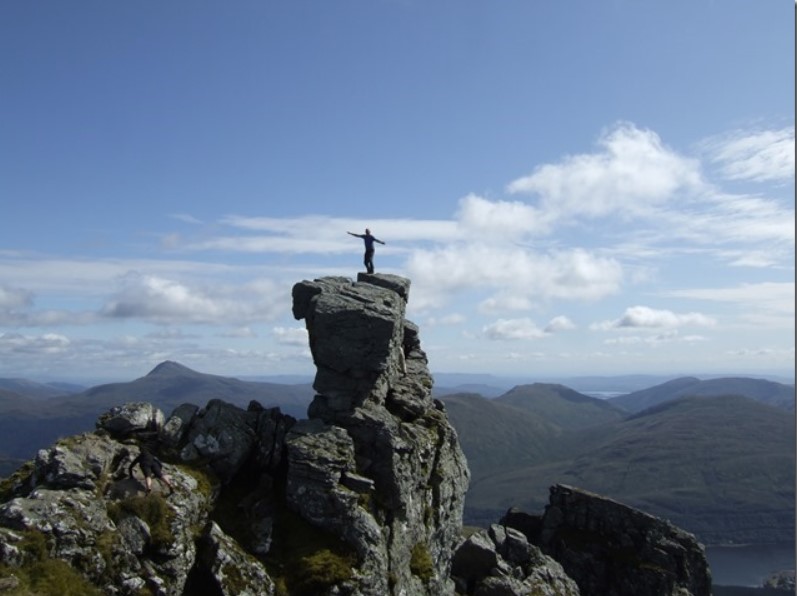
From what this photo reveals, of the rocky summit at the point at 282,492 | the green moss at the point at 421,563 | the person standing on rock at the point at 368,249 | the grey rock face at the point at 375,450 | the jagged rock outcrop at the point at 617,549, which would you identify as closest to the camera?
the rocky summit at the point at 282,492

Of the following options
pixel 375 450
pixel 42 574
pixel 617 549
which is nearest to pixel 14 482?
pixel 42 574

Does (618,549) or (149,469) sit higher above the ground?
(149,469)

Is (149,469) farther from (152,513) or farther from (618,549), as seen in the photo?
(618,549)

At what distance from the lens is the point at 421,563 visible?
43688 millimetres

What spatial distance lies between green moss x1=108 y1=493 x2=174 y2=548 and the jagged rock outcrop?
76.4 m

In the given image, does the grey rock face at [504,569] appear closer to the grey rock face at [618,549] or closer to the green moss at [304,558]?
the grey rock face at [618,549]

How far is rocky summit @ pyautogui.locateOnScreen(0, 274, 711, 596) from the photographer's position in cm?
2930

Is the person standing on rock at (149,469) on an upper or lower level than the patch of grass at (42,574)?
upper

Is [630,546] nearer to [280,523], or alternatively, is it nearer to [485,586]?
[485,586]

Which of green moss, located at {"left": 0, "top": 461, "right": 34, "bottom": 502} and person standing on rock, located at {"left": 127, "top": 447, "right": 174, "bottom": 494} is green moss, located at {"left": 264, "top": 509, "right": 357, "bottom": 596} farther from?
green moss, located at {"left": 0, "top": 461, "right": 34, "bottom": 502}

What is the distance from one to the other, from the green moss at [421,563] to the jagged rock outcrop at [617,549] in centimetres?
5674

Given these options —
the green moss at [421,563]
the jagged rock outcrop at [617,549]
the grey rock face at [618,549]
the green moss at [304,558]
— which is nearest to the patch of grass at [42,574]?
the green moss at [304,558]

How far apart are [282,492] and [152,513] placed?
9.56 m

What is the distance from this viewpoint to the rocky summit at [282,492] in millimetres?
29297
